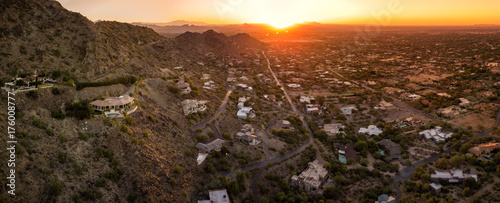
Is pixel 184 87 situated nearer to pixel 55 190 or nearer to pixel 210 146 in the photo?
pixel 210 146

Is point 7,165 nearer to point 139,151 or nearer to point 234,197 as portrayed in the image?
point 139,151

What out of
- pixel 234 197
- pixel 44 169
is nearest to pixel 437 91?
pixel 234 197

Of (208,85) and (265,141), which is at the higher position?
(208,85)

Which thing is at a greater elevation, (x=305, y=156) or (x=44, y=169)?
(x=44, y=169)

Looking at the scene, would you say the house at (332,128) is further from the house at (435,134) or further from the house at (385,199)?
the house at (385,199)

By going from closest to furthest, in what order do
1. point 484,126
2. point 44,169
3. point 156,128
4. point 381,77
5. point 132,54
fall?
point 44,169 → point 156,128 → point 484,126 → point 132,54 → point 381,77

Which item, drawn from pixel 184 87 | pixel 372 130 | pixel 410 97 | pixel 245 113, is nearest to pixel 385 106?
pixel 410 97
